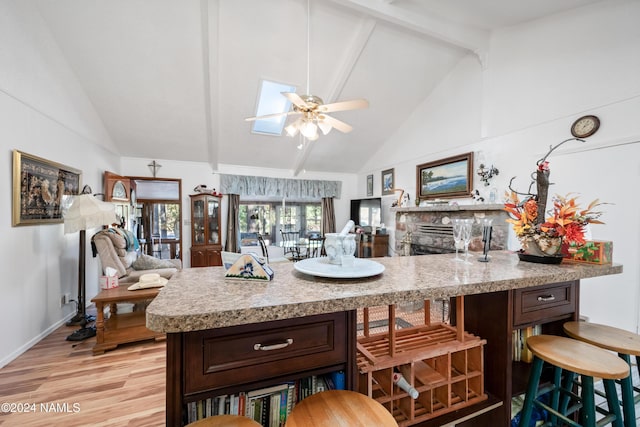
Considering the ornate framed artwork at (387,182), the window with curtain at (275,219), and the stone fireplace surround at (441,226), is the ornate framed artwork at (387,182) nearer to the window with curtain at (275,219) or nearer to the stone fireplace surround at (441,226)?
the stone fireplace surround at (441,226)

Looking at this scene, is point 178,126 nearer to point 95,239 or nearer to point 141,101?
point 141,101

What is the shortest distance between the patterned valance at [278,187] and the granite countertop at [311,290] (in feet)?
15.0

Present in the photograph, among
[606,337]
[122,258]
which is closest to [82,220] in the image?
[122,258]

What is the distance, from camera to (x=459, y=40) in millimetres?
3182

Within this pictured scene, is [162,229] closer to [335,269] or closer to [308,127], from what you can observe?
[308,127]

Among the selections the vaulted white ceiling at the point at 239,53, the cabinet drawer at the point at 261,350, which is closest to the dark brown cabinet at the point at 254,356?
the cabinet drawer at the point at 261,350

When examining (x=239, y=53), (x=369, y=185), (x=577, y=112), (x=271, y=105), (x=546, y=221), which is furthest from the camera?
(x=369, y=185)

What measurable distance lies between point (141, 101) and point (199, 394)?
4343mm

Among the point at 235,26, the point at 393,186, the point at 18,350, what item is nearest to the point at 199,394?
the point at 18,350

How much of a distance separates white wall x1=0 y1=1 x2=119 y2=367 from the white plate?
9.07ft

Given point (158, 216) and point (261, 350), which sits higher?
point (158, 216)

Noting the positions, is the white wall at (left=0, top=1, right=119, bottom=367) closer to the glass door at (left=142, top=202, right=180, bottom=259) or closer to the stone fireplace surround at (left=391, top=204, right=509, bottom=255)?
the glass door at (left=142, top=202, right=180, bottom=259)

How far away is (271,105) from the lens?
442cm

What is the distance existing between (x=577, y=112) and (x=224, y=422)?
12.8 ft
